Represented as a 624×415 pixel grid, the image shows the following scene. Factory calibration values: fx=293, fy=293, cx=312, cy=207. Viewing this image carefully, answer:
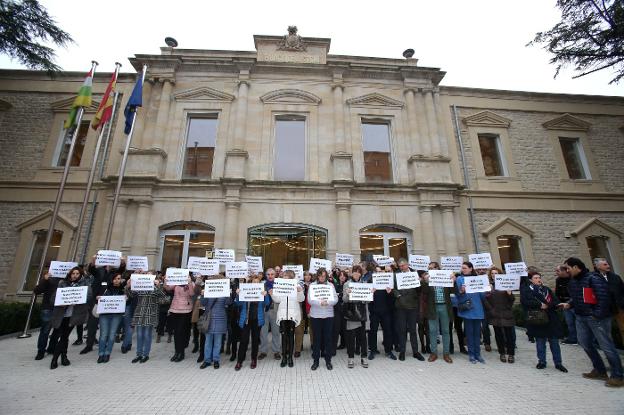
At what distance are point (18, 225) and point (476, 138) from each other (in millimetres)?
20743

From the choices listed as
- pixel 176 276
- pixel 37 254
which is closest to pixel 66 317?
pixel 176 276

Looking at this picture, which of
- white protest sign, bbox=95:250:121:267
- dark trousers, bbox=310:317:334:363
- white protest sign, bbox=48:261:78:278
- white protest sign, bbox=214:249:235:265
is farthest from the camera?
white protest sign, bbox=214:249:235:265

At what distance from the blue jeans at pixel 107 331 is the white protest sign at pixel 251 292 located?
3148 mm

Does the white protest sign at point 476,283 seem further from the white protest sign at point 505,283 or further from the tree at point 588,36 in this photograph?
the tree at point 588,36

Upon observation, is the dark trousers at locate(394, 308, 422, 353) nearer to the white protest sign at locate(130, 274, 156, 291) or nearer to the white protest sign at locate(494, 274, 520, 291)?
the white protest sign at locate(494, 274, 520, 291)

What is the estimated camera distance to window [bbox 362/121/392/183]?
13508mm

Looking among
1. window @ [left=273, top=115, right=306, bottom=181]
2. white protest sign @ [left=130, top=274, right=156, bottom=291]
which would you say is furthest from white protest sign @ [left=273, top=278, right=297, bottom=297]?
window @ [left=273, top=115, right=306, bottom=181]

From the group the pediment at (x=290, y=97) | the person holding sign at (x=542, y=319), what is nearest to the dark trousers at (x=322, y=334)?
the person holding sign at (x=542, y=319)

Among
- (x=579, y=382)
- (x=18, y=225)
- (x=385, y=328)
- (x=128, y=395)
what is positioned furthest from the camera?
(x=18, y=225)

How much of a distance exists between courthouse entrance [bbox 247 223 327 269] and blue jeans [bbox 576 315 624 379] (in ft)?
26.1

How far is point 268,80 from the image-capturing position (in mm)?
14281

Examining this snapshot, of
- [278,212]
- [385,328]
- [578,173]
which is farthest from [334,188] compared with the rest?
[578,173]

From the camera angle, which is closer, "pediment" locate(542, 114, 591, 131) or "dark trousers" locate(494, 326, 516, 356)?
"dark trousers" locate(494, 326, 516, 356)

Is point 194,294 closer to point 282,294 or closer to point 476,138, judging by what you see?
point 282,294
